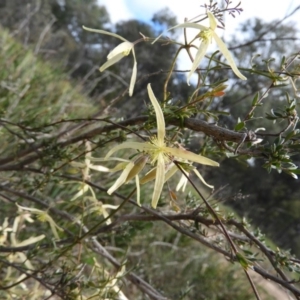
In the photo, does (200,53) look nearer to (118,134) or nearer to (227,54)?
(227,54)

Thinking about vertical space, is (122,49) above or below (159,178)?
above

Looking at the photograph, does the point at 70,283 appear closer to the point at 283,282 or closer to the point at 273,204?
the point at 283,282

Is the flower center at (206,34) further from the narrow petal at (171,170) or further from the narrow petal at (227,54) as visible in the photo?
the narrow petal at (171,170)

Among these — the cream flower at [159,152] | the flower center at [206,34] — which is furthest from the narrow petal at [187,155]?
the flower center at [206,34]

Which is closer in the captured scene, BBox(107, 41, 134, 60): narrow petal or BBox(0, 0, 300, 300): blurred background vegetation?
BBox(107, 41, 134, 60): narrow petal

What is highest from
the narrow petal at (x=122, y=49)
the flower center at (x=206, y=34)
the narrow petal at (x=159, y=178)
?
the flower center at (x=206, y=34)

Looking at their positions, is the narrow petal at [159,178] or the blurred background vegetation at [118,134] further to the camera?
the blurred background vegetation at [118,134]

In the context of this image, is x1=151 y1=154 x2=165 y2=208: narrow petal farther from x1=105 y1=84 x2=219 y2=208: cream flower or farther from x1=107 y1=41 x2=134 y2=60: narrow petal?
x1=107 y1=41 x2=134 y2=60: narrow petal

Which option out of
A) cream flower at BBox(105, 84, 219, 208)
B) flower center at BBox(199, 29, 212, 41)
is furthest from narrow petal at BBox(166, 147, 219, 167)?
flower center at BBox(199, 29, 212, 41)

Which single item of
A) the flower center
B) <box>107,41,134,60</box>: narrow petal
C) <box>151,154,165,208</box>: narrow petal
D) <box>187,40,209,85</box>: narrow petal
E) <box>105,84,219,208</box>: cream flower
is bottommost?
<box>151,154,165,208</box>: narrow petal

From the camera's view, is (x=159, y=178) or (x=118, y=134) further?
(x=118, y=134)

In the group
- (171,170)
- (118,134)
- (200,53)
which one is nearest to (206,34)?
(200,53)
